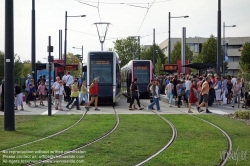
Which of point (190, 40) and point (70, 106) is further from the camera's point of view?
point (190, 40)

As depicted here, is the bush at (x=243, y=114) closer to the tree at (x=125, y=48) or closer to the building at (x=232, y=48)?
the tree at (x=125, y=48)

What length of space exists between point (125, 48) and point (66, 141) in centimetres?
8777

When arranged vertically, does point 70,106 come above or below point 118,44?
below

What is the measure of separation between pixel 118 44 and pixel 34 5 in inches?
2811

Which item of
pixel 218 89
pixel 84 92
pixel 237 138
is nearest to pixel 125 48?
pixel 218 89

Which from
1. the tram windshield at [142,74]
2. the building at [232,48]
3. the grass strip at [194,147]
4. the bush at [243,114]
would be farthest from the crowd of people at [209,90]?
the building at [232,48]

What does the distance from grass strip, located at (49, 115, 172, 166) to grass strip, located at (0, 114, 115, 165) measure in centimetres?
50

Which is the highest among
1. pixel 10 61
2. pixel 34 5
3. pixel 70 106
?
pixel 34 5

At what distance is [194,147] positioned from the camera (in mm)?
11656

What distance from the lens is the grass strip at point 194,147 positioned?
32.0 feet

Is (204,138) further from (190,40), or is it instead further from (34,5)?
(190,40)

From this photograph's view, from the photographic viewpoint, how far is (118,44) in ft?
329

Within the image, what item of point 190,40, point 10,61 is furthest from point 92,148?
point 190,40

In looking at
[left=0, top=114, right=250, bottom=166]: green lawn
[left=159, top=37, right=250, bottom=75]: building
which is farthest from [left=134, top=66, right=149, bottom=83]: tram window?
[left=159, top=37, right=250, bottom=75]: building
